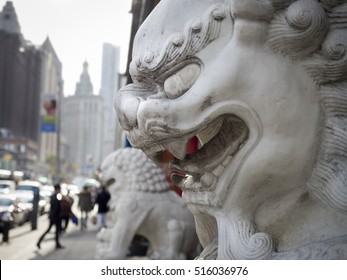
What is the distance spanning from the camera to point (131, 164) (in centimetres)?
528

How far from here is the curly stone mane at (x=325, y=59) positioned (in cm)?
130

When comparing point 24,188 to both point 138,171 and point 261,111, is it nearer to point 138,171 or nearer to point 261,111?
point 138,171

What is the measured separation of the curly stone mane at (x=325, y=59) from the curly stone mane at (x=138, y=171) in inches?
156

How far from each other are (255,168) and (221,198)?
137 millimetres

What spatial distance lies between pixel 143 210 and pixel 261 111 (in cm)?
410

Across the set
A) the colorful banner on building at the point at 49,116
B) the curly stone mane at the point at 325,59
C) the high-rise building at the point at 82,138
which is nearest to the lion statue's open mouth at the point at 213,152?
the curly stone mane at the point at 325,59

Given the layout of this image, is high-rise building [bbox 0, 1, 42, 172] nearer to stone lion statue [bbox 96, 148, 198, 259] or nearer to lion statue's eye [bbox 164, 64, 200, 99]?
stone lion statue [bbox 96, 148, 198, 259]

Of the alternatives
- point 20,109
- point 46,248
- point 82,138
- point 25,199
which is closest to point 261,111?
point 46,248

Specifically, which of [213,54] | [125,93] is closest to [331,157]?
[213,54]

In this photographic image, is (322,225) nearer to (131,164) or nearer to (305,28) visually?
(305,28)

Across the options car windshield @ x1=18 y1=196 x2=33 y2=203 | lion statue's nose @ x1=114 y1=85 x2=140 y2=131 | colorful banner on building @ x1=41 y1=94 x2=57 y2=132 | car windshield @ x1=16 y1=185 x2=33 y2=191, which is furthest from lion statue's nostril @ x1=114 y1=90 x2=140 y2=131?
car windshield @ x1=16 y1=185 x2=33 y2=191

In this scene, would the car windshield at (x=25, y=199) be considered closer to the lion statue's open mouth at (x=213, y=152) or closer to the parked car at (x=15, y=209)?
the parked car at (x=15, y=209)

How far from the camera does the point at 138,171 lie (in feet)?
17.4

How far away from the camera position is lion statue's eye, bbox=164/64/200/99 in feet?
4.50
